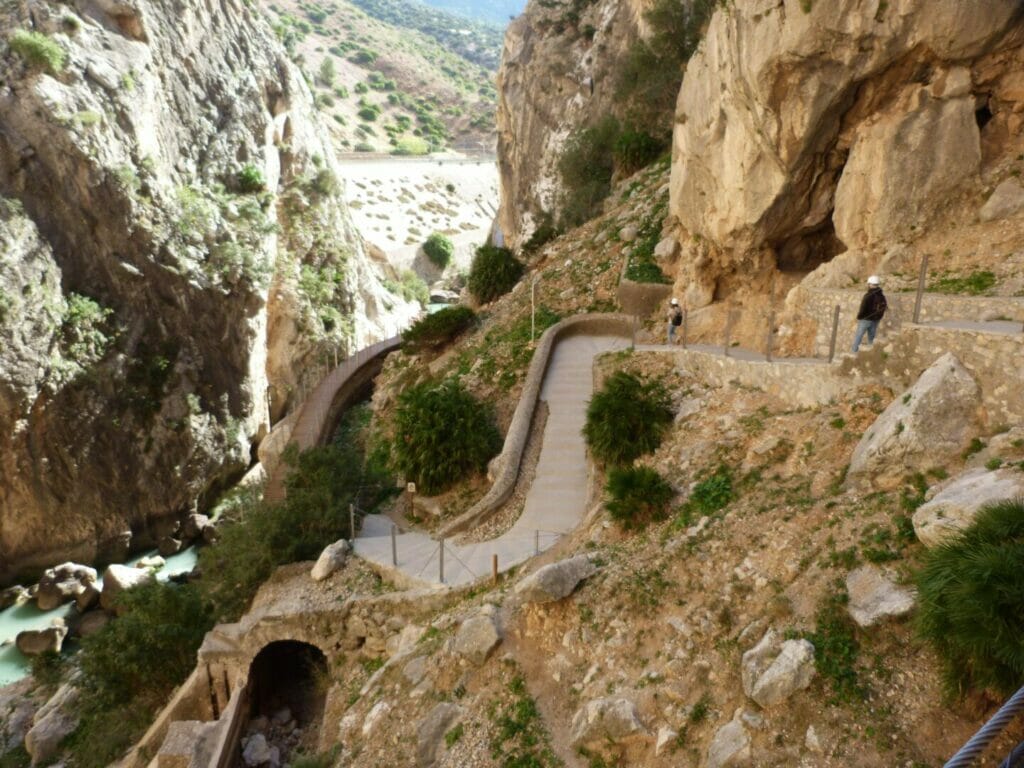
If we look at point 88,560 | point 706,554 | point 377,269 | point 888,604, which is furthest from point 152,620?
point 377,269

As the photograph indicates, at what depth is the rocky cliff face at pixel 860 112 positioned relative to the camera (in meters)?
10.9


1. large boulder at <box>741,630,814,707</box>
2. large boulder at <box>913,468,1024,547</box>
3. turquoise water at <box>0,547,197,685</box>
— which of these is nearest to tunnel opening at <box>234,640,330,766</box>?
large boulder at <box>741,630,814,707</box>

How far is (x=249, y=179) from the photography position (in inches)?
1273

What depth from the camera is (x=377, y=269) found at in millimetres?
53312

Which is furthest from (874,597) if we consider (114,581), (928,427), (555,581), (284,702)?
(114,581)

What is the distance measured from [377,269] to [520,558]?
150 ft

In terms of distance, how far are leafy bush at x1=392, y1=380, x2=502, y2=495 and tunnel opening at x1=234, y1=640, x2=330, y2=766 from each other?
433 centimetres

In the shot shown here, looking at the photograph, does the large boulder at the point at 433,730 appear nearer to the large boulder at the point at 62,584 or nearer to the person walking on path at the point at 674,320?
the person walking on path at the point at 674,320

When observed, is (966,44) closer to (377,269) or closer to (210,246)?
(210,246)

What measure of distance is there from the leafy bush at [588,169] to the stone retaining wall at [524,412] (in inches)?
396

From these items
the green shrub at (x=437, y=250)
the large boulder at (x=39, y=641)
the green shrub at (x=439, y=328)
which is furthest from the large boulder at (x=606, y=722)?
the green shrub at (x=437, y=250)

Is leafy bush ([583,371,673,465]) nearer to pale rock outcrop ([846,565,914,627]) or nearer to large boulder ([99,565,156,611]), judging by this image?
pale rock outcrop ([846,565,914,627])

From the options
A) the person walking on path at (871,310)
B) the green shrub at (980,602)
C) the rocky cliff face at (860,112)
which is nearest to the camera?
the green shrub at (980,602)

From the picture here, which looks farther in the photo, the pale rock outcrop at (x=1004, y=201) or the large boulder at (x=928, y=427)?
the pale rock outcrop at (x=1004, y=201)
